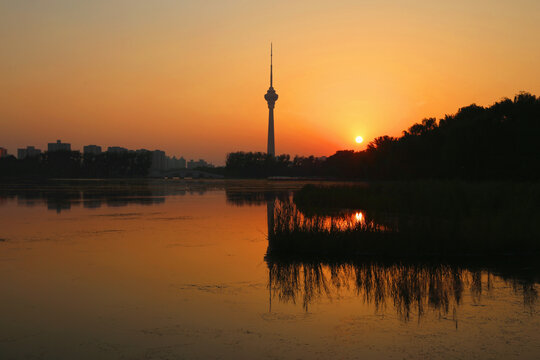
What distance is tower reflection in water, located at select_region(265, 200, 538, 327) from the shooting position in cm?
1108

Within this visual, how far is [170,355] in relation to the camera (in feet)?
26.2

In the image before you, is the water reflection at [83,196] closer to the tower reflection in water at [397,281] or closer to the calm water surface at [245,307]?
the calm water surface at [245,307]

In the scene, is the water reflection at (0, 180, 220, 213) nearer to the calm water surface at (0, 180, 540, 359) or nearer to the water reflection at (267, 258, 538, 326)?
the calm water surface at (0, 180, 540, 359)

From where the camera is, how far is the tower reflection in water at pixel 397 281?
11.1m

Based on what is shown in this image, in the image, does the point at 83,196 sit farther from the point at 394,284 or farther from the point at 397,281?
the point at 394,284

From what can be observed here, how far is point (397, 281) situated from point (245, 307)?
4289 millimetres

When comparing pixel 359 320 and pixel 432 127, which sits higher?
pixel 432 127

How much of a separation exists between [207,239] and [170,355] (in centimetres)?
1338

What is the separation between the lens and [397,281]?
12930 mm

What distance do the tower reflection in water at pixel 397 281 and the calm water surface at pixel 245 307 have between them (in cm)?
4

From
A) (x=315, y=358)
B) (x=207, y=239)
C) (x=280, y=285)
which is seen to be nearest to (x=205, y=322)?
(x=315, y=358)

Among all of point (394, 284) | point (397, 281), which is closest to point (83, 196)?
point (397, 281)

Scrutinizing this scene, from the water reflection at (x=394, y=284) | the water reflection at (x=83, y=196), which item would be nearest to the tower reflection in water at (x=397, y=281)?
the water reflection at (x=394, y=284)

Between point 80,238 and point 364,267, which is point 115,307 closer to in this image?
point 364,267
